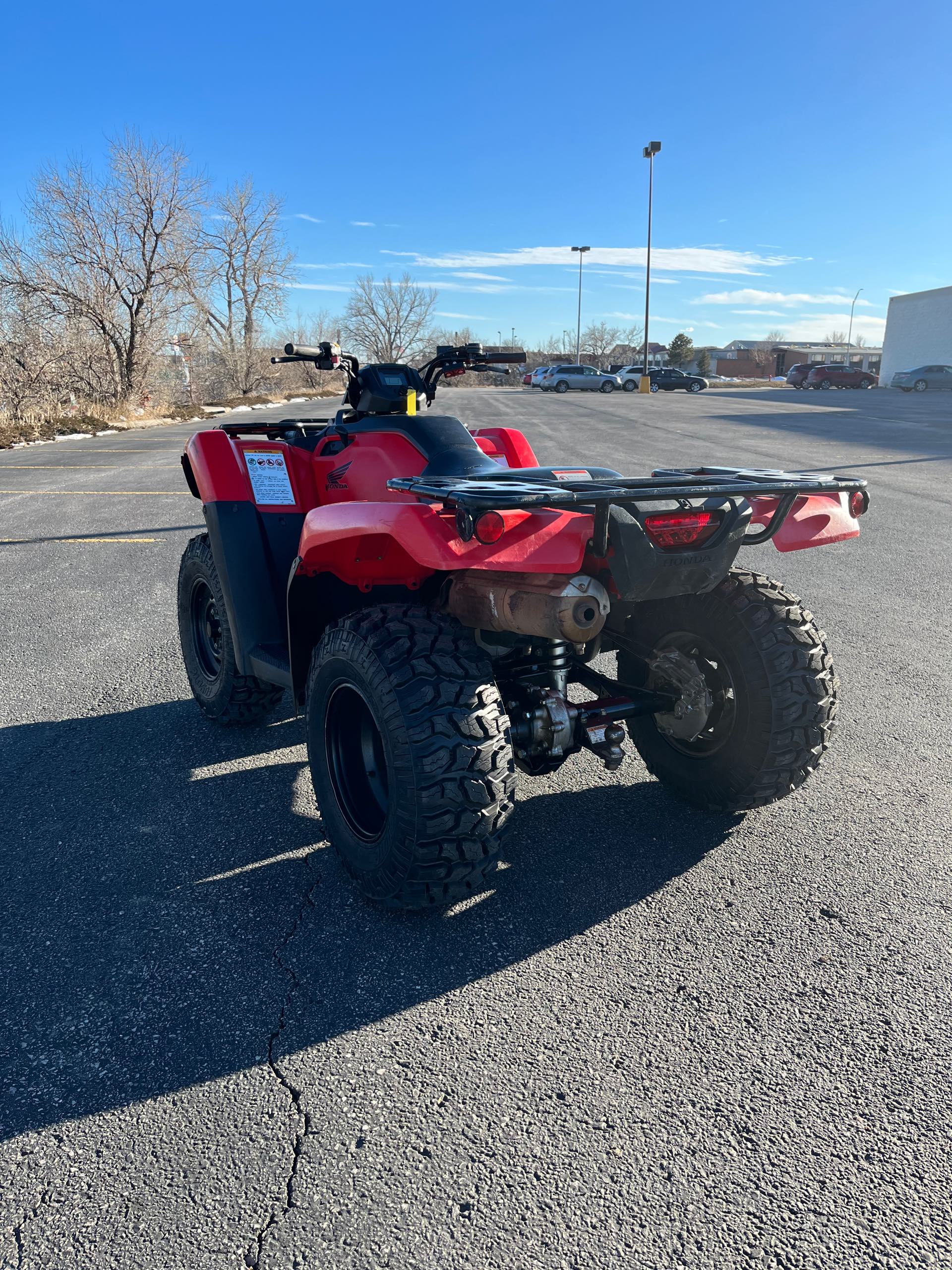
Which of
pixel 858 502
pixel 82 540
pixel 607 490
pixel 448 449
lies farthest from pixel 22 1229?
pixel 82 540

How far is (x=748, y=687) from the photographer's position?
3012 mm

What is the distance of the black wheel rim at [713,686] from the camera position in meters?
3.13

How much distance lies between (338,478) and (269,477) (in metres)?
0.40

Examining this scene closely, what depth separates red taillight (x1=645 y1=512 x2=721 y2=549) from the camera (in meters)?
2.46

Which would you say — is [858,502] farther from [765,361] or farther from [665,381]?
[765,361]

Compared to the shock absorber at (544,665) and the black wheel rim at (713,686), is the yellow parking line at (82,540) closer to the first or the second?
the shock absorber at (544,665)

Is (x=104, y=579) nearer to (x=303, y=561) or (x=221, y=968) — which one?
(x=303, y=561)

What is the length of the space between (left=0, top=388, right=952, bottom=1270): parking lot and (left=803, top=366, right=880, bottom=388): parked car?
53585 millimetres

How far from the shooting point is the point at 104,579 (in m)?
7.61

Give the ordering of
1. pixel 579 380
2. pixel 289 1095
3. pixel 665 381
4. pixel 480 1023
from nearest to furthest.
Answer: pixel 289 1095, pixel 480 1023, pixel 579 380, pixel 665 381

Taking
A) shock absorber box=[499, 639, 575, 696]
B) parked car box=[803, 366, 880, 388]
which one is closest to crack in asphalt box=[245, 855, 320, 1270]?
shock absorber box=[499, 639, 575, 696]

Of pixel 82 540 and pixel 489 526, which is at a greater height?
pixel 489 526

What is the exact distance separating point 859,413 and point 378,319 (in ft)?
129

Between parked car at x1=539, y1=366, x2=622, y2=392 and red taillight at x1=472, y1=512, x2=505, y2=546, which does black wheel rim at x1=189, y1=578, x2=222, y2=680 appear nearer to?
red taillight at x1=472, y1=512, x2=505, y2=546
